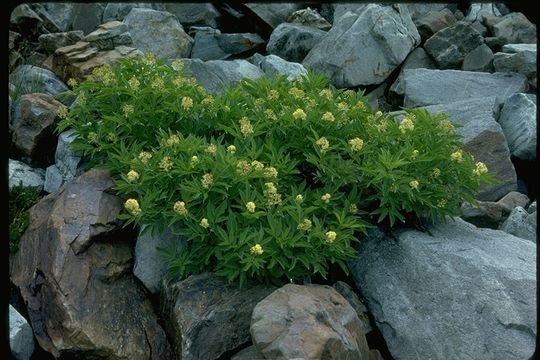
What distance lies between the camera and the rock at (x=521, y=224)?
7.75 metres

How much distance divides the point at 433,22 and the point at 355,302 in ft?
26.0

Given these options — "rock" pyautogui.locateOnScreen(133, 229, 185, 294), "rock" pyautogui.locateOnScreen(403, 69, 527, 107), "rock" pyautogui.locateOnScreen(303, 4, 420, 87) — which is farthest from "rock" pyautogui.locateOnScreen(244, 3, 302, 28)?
"rock" pyautogui.locateOnScreen(133, 229, 185, 294)

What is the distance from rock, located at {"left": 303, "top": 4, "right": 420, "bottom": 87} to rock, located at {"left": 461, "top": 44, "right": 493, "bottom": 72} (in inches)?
52.5

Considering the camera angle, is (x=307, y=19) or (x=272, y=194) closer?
(x=272, y=194)

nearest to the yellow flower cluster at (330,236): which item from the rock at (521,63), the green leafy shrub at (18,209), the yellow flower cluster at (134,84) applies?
the yellow flower cluster at (134,84)

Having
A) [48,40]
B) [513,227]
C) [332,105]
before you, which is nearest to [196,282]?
[332,105]

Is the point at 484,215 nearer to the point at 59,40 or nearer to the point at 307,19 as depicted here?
the point at 59,40

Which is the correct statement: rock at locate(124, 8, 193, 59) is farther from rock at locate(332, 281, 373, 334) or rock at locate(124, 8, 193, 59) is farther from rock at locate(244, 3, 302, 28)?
rock at locate(332, 281, 373, 334)

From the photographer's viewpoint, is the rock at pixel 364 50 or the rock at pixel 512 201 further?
the rock at pixel 364 50

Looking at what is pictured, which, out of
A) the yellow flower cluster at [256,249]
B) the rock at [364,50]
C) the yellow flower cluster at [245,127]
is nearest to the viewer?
the yellow flower cluster at [256,249]

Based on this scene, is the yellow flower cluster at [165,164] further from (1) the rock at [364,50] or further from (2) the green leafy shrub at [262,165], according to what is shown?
(1) the rock at [364,50]

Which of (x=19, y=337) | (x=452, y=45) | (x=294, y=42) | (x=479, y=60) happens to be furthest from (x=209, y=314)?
(x=479, y=60)

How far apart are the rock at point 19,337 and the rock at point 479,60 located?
27.6 ft

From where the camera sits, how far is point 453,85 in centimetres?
1100
